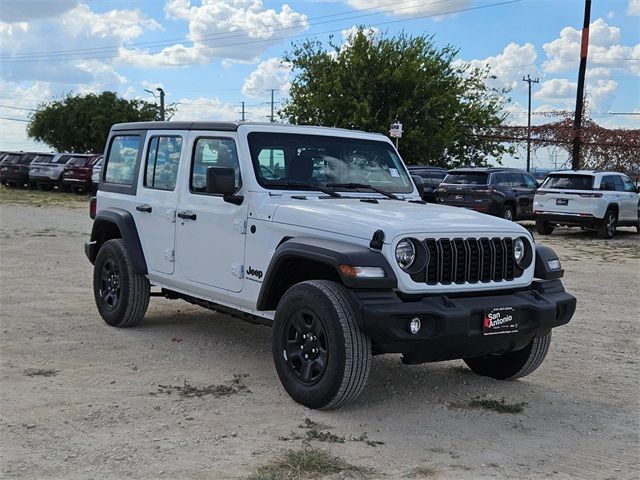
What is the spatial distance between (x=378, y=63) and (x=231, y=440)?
3299 cm

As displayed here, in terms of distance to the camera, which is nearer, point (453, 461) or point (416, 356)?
point (453, 461)

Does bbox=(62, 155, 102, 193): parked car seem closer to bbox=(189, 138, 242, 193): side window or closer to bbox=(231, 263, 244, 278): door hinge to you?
bbox=(189, 138, 242, 193): side window

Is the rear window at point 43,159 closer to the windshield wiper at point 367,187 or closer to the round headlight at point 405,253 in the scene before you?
the windshield wiper at point 367,187

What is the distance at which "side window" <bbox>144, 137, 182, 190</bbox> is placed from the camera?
7008mm

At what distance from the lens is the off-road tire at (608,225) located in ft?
60.5

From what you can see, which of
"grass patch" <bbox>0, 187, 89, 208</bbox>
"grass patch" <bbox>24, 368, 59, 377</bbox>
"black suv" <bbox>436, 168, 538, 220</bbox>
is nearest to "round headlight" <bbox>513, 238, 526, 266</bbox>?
"grass patch" <bbox>24, 368, 59, 377</bbox>

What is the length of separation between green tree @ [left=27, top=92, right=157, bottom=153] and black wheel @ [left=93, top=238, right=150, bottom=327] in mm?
53283

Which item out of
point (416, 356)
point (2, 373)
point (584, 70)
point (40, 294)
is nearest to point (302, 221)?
point (416, 356)

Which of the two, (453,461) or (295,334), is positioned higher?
(295,334)

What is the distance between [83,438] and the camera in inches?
183

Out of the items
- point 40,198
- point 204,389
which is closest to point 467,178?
point 204,389

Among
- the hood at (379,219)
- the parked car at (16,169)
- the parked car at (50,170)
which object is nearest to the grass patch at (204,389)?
the hood at (379,219)

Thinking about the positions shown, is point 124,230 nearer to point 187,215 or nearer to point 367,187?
point 187,215

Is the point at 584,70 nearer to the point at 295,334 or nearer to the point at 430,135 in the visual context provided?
the point at 430,135
